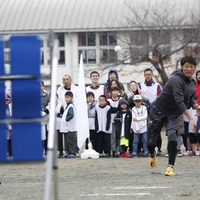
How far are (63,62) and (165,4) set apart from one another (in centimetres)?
1589

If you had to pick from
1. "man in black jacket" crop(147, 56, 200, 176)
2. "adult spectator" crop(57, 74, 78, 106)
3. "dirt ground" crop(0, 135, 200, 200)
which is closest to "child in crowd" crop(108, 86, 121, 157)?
"adult spectator" crop(57, 74, 78, 106)

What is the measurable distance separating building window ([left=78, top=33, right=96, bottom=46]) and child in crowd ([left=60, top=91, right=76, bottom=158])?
43436mm

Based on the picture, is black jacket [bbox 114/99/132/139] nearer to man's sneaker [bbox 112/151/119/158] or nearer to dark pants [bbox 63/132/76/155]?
man's sneaker [bbox 112/151/119/158]

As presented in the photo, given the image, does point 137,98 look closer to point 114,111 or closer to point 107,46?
point 114,111

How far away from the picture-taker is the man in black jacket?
11.5 meters

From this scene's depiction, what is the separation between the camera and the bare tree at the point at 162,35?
148ft

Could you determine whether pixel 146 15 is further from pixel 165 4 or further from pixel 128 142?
pixel 128 142

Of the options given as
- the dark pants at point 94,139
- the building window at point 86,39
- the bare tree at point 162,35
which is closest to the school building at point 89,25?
the building window at point 86,39

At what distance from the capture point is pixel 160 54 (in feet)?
150

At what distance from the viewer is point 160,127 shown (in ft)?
40.5

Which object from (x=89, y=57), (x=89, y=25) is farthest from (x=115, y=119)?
(x=89, y=25)

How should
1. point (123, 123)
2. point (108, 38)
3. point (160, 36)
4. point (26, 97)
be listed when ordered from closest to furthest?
point (26, 97)
point (123, 123)
point (160, 36)
point (108, 38)

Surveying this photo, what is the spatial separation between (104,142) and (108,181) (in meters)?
6.64

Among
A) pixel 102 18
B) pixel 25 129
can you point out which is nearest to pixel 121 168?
pixel 25 129
